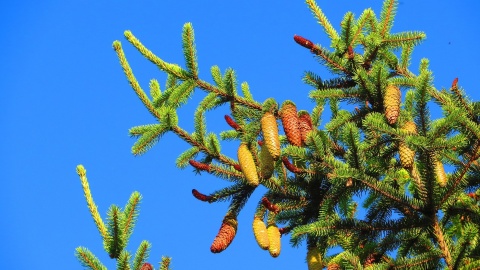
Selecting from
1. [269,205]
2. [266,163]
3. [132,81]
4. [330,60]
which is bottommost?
[269,205]

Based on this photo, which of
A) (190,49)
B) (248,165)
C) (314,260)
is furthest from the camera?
(190,49)

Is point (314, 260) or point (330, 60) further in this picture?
point (330, 60)

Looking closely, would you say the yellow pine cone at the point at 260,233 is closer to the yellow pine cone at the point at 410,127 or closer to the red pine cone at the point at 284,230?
the red pine cone at the point at 284,230

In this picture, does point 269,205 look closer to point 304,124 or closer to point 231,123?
point 304,124

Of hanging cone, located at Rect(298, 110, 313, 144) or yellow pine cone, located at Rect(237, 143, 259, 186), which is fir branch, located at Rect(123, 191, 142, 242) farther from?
hanging cone, located at Rect(298, 110, 313, 144)

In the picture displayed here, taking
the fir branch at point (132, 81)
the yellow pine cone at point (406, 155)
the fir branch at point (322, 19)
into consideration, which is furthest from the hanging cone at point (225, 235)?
the fir branch at point (322, 19)

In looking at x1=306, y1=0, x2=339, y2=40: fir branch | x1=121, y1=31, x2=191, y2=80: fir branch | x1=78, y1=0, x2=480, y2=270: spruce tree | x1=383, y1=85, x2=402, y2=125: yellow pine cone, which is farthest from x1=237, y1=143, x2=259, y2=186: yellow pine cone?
x1=306, y1=0, x2=339, y2=40: fir branch

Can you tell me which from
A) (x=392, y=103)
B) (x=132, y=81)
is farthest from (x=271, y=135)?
(x=132, y=81)
